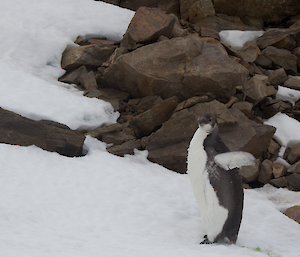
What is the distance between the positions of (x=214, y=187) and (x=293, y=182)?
3.68 metres

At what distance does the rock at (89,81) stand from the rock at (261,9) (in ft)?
21.5

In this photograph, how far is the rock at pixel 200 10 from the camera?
10344 millimetres

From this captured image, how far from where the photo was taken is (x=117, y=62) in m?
6.62

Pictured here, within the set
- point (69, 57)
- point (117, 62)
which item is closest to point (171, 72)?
point (117, 62)

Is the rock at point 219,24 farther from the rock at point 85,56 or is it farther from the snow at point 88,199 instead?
the snow at point 88,199

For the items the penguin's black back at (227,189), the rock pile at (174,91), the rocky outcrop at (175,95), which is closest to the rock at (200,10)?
the rock pile at (174,91)

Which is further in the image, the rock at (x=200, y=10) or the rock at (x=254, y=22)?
the rock at (x=254, y=22)

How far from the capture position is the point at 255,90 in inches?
278

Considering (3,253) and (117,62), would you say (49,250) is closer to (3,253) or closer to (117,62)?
(3,253)

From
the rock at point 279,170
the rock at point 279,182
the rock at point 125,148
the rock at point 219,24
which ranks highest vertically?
the rock at point 219,24

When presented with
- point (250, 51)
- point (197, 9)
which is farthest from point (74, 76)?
point (197, 9)

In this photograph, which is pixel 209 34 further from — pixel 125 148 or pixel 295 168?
pixel 125 148

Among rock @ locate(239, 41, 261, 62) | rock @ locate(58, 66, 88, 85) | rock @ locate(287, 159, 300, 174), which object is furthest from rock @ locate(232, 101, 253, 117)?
rock @ locate(58, 66, 88, 85)

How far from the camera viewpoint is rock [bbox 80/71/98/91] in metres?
6.94
